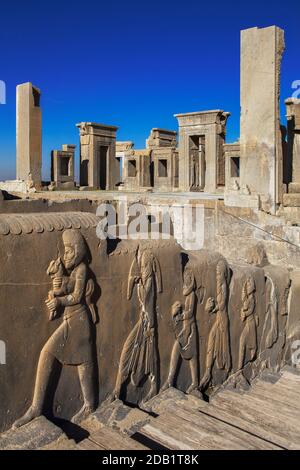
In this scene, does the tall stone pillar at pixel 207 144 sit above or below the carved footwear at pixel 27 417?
above

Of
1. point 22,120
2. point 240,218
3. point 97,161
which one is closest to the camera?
point 240,218

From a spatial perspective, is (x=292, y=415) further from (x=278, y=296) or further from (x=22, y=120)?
(x=22, y=120)

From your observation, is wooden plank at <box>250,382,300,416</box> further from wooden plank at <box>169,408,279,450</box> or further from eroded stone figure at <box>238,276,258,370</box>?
wooden plank at <box>169,408,279,450</box>

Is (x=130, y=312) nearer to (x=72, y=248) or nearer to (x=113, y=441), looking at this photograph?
(x=72, y=248)

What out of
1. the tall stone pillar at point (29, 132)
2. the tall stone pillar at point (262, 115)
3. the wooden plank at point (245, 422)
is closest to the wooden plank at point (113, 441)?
the wooden plank at point (245, 422)

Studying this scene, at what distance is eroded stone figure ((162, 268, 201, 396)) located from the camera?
3965mm

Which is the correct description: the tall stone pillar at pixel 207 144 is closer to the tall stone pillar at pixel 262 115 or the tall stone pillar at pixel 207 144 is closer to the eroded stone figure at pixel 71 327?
the tall stone pillar at pixel 262 115

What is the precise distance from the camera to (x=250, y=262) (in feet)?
19.3

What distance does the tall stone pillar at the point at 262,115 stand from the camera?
29.2ft

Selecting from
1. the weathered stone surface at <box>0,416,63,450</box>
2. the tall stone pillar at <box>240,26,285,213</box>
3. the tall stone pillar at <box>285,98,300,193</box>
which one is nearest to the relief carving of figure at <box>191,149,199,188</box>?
the tall stone pillar at <box>285,98,300,193</box>

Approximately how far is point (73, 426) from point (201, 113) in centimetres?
1565

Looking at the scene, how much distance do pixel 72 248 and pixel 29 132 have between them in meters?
14.5
